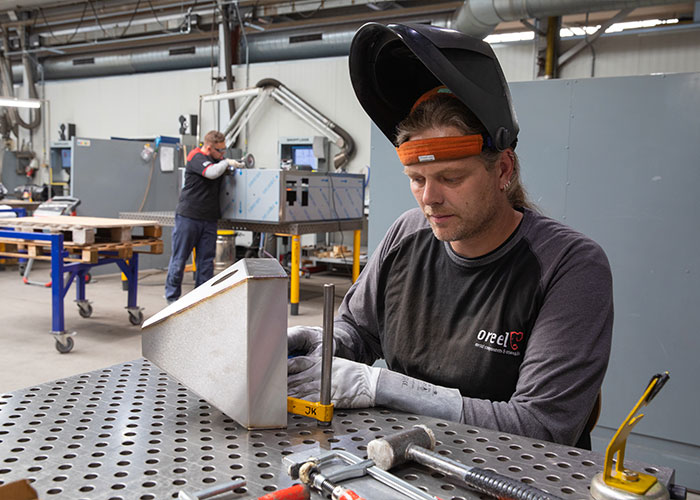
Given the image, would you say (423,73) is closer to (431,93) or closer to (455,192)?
(431,93)

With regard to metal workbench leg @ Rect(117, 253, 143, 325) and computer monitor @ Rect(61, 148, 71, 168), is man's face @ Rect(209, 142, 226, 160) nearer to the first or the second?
metal workbench leg @ Rect(117, 253, 143, 325)

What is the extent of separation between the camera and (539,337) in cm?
107

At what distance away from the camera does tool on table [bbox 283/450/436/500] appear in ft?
2.28

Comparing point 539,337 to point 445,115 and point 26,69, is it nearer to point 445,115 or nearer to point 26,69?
point 445,115

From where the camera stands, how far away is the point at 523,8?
4.99 m

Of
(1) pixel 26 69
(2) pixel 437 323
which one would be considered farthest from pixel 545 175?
(1) pixel 26 69

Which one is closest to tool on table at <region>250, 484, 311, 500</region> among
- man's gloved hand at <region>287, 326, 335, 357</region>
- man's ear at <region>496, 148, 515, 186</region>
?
man's gloved hand at <region>287, 326, 335, 357</region>

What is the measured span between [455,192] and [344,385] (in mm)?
395

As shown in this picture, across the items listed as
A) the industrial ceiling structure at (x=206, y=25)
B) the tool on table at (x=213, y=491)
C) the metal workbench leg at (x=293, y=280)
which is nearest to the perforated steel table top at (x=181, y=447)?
the tool on table at (x=213, y=491)

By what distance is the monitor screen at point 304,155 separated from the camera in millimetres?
7422

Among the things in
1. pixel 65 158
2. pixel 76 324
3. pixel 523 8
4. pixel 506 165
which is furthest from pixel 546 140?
pixel 65 158

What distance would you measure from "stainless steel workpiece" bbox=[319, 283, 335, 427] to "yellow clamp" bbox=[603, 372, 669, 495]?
40cm

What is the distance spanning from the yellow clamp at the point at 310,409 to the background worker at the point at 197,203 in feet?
13.1

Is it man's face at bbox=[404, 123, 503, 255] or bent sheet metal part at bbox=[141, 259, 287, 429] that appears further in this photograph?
man's face at bbox=[404, 123, 503, 255]
